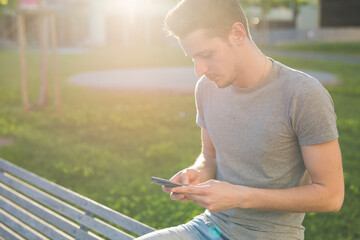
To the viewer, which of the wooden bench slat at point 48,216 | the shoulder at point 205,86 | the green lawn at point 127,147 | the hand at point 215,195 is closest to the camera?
the hand at point 215,195

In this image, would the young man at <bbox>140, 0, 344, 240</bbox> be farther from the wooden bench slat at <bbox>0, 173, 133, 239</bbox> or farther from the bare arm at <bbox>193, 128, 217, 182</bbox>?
the wooden bench slat at <bbox>0, 173, 133, 239</bbox>

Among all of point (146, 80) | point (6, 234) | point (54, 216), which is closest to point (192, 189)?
point (54, 216)

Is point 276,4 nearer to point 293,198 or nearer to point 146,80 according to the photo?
point 146,80

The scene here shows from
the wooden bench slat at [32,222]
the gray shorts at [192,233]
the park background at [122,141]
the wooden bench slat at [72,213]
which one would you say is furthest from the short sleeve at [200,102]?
the park background at [122,141]

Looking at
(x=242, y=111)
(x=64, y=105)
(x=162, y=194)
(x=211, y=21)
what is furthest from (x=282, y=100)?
(x=64, y=105)

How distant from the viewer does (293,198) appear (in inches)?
76.4

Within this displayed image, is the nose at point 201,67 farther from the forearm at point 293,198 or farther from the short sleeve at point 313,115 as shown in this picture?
the forearm at point 293,198

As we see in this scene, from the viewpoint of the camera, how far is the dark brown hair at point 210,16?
2.02 meters

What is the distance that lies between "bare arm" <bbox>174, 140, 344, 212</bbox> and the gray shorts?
0.36 m

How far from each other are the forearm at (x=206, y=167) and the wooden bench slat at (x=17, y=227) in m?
1.21

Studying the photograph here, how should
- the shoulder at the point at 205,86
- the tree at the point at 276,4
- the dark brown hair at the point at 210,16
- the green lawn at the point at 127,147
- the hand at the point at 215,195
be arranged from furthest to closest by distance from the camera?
the tree at the point at 276,4 → the green lawn at the point at 127,147 → the shoulder at the point at 205,86 → the dark brown hair at the point at 210,16 → the hand at the point at 215,195

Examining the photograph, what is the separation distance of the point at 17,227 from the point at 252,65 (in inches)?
80.7

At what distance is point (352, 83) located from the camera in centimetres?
1357

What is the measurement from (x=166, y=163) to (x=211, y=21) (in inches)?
168
